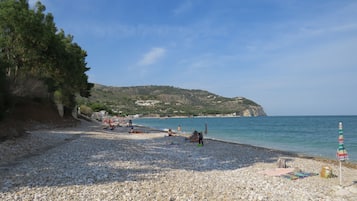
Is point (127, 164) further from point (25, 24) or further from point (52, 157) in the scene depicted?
point (25, 24)

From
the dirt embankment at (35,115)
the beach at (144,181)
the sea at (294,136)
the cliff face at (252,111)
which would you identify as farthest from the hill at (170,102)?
the beach at (144,181)

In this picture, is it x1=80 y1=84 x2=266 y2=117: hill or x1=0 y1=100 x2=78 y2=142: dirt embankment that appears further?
x1=80 y1=84 x2=266 y2=117: hill

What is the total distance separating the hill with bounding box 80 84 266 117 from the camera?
158 meters

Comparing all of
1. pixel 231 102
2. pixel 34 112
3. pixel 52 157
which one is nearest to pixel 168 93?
pixel 231 102

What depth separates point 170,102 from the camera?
6890 inches

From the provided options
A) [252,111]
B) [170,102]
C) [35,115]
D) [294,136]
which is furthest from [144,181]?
[252,111]

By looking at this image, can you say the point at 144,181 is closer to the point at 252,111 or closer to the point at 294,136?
the point at 294,136

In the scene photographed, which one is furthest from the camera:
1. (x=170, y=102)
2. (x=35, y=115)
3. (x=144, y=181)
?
(x=170, y=102)

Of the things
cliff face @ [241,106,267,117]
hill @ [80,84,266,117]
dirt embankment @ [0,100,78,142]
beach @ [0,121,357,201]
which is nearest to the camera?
beach @ [0,121,357,201]

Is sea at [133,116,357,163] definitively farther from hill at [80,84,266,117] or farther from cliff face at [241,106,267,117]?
cliff face at [241,106,267,117]

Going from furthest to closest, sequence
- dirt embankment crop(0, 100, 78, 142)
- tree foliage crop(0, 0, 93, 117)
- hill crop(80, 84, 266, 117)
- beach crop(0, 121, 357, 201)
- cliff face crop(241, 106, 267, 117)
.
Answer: cliff face crop(241, 106, 267, 117), hill crop(80, 84, 266, 117), dirt embankment crop(0, 100, 78, 142), tree foliage crop(0, 0, 93, 117), beach crop(0, 121, 357, 201)

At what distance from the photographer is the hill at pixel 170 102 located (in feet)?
517

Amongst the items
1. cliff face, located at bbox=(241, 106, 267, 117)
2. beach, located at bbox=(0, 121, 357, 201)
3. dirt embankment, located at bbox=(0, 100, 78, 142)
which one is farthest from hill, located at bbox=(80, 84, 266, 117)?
beach, located at bbox=(0, 121, 357, 201)

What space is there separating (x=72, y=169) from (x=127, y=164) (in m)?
2.09
